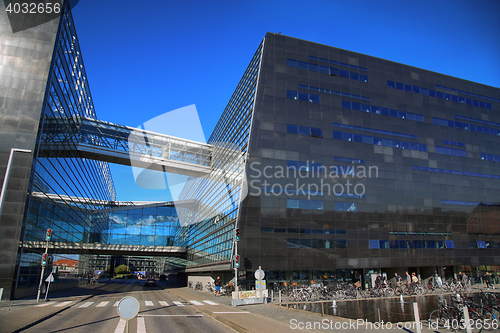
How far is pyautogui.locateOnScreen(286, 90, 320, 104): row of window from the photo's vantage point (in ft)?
126

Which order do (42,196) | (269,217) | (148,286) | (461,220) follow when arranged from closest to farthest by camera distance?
1. (42,196)
2. (269,217)
3. (461,220)
4. (148,286)

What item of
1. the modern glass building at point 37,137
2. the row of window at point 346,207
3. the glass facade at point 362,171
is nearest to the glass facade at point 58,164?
the modern glass building at point 37,137

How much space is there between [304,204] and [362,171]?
9015 mm

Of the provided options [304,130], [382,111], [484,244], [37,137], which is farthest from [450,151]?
[37,137]

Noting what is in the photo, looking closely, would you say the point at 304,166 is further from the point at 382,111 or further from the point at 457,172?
the point at 457,172

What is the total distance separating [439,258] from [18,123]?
47.4 m

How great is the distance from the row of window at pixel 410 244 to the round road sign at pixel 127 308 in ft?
113

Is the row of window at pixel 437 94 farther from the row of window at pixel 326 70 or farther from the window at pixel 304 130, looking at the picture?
the window at pixel 304 130

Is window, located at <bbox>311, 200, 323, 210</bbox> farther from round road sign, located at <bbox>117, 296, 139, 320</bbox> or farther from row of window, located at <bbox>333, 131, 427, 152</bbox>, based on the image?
round road sign, located at <bbox>117, 296, 139, 320</bbox>

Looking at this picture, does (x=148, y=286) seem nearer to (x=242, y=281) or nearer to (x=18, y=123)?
(x=242, y=281)

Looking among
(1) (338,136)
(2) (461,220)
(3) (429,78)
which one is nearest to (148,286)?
(1) (338,136)

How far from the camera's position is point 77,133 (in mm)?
40531

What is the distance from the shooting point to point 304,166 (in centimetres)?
3675

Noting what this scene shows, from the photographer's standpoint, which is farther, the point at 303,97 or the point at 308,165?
the point at 303,97
